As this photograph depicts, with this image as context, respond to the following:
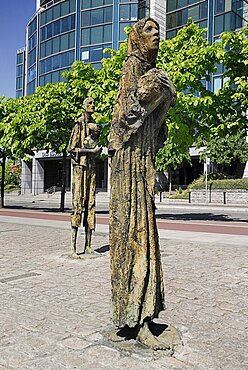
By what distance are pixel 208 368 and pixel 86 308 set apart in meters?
2.08

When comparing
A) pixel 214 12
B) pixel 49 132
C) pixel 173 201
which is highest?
pixel 214 12

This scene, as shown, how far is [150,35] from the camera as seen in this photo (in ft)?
12.3

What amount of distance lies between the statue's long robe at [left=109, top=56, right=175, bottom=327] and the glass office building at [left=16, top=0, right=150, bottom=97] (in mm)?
46928

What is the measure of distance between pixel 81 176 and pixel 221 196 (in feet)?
103

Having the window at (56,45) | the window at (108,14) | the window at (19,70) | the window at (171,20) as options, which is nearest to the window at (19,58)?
the window at (19,70)

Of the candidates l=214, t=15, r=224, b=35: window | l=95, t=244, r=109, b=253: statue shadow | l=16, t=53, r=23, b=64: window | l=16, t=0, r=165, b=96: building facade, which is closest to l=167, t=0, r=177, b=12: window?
l=16, t=0, r=165, b=96: building facade

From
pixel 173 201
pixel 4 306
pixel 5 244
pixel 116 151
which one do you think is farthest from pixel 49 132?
pixel 173 201

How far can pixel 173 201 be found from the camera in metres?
40.2

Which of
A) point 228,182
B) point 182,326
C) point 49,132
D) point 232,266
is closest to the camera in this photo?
point 182,326

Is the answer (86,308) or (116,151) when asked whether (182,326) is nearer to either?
(86,308)

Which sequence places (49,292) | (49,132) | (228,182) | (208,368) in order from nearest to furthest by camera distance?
(208,368) < (49,292) < (49,132) < (228,182)

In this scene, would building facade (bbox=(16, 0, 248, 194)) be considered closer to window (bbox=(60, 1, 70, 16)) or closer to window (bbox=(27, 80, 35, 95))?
window (bbox=(60, 1, 70, 16))

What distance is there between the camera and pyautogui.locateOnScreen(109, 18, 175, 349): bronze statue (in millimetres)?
3689

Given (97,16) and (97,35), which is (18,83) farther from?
(97,35)
